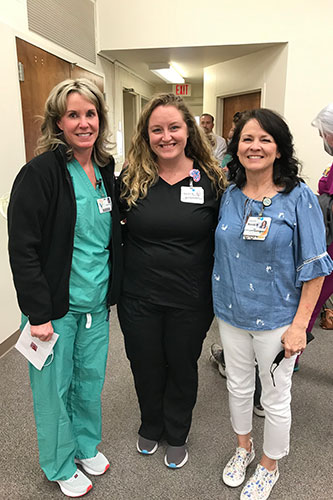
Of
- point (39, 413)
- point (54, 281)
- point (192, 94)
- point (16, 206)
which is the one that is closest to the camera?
point (16, 206)

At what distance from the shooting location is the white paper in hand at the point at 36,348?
1.39 meters

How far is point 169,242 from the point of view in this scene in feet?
4.92

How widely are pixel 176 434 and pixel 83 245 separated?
1005mm

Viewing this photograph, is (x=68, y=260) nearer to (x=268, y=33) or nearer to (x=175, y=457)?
(x=175, y=457)

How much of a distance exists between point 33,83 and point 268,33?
279cm

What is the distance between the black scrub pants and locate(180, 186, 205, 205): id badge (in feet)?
1.51

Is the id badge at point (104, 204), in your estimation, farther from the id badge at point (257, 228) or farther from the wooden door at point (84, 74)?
the wooden door at point (84, 74)

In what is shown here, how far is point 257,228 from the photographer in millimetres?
1309

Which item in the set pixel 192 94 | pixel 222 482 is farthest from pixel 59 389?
pixel 192 94

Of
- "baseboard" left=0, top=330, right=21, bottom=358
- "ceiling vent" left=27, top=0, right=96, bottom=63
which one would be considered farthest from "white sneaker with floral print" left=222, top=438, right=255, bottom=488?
"ceiling vent" left=27, top=0, right=96, bottom=63

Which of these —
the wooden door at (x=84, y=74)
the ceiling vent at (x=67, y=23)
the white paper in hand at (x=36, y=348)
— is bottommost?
the white paper in hand at (x=36, y=348)

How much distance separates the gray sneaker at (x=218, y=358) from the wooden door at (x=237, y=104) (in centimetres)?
402

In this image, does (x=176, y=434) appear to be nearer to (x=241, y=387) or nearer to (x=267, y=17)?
(x=241, y=387)

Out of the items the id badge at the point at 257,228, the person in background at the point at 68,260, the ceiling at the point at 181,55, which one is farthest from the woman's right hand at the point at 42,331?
the ceiling at the point at 181,55
